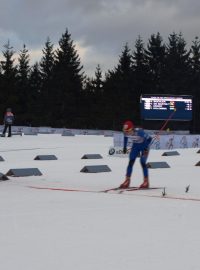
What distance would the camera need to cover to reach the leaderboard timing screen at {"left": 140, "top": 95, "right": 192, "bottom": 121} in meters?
38.9

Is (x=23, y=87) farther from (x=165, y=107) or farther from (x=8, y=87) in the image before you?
(x=165, y=107)

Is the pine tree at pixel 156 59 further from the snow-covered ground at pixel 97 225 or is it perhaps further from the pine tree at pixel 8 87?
the snow-covered ground at pixel 97 225

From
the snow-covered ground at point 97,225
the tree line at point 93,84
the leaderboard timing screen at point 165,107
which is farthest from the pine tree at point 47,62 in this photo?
the snow-covered ground at point 97,225

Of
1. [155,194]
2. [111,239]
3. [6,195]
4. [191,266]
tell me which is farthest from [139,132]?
[191,266]

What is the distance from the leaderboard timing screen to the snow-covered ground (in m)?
24.3

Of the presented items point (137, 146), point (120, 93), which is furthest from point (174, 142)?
point (120, 93)

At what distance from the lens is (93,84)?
77.8 metres

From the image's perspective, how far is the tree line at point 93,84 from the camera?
225 feet

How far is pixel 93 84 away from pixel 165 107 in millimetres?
39384

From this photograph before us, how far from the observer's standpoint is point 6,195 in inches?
424

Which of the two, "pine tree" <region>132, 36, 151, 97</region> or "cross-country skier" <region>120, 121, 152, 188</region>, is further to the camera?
"pine tree" <region>132, 36, 151, 97</region>

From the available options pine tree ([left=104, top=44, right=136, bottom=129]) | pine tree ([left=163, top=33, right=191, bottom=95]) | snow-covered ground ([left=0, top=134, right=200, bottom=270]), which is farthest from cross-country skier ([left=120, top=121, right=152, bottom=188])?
pine tree ([left=163, top=33, right=191, bottom=95])

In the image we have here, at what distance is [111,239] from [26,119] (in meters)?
65.1

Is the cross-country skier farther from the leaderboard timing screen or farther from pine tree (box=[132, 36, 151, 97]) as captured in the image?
pine tree (box=[132, 36, 151, 97])
